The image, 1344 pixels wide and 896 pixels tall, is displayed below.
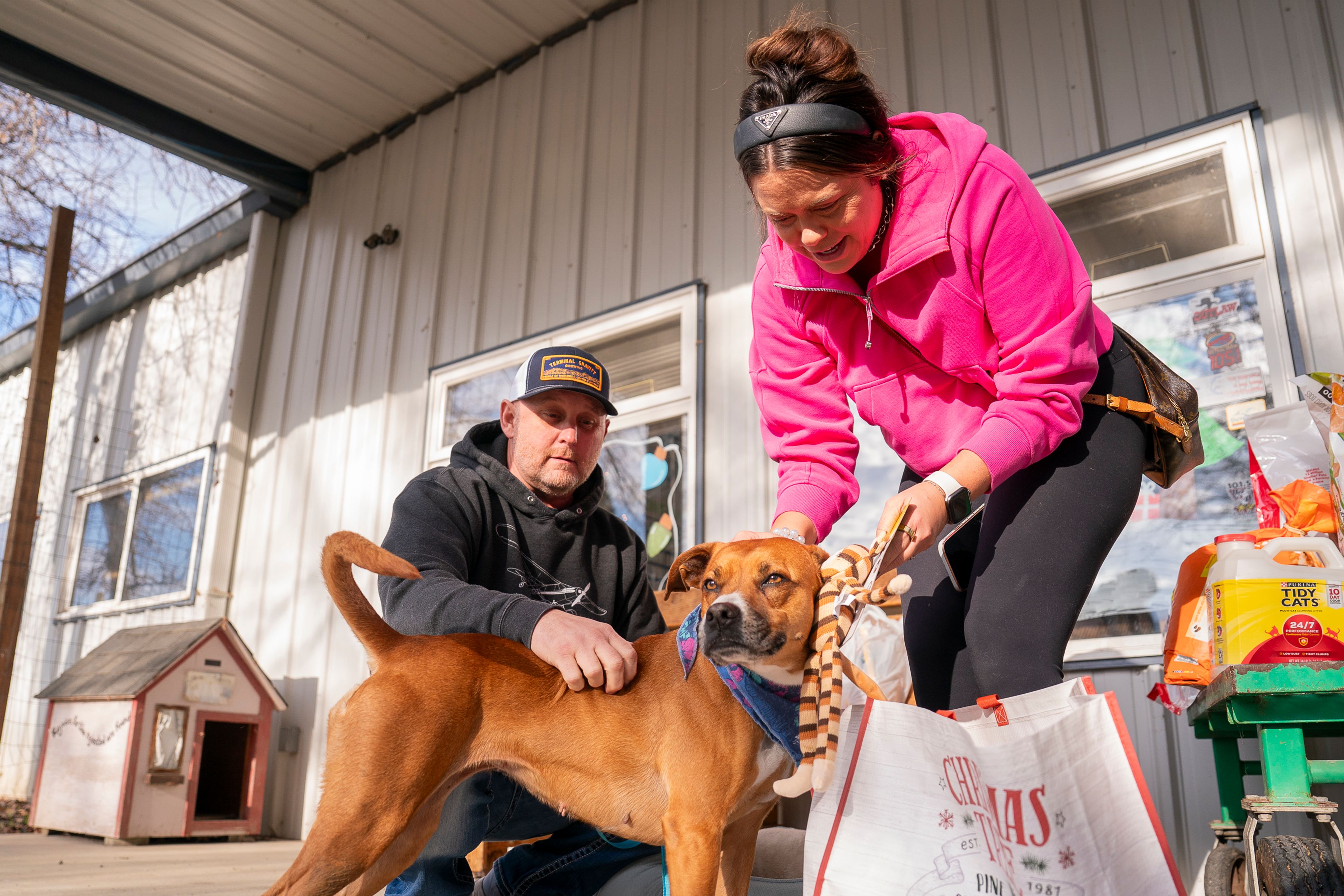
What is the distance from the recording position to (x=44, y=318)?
513cm

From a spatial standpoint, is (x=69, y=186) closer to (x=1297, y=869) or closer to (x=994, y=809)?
(x=994, y=809)

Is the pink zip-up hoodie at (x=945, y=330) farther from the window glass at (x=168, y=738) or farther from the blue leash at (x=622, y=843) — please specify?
the window glass at (x=168, y=738)

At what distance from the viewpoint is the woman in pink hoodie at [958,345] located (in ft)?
4.46

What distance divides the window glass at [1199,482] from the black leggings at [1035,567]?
5.65 ft

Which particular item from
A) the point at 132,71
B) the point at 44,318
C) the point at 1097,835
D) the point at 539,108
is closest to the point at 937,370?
the point at 1097,835

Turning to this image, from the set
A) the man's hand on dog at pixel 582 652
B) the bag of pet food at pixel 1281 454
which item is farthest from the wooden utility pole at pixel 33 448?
the bag of pet food at pixel 1281 454

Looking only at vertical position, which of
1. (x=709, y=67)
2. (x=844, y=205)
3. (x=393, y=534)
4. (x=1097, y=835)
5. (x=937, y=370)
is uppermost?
(x=709, y=67)

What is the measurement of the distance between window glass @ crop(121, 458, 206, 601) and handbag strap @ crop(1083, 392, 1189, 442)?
6699 millimetres

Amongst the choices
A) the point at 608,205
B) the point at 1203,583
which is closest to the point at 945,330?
the point at 1203,583

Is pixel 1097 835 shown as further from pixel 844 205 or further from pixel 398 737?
pixel 398 737

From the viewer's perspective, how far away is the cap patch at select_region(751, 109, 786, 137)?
1469mm

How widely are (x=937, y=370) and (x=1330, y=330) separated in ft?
6.65

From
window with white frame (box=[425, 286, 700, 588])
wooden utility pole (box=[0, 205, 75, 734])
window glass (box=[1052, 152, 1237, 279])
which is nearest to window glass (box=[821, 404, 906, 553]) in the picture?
window with white frame (box=[425, 286, 700, 588])

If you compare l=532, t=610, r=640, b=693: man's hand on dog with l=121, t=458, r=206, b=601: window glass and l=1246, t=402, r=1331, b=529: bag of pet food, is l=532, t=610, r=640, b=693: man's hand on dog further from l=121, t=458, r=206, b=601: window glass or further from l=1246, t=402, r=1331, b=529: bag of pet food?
l=121, t=458, r=206, b=601: window glass
